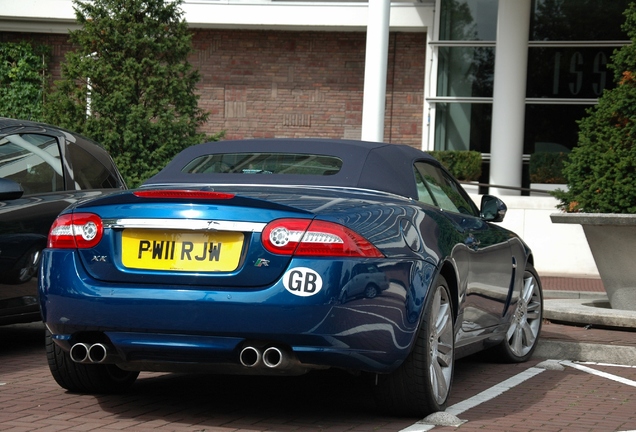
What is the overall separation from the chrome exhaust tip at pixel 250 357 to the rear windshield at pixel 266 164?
1.39 metres

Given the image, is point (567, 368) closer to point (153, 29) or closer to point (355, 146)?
point (355, 146)

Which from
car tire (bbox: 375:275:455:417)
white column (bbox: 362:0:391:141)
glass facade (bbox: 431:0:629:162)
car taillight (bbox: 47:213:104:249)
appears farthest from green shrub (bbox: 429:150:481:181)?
car taillight (bbox: 47:213:104:249)

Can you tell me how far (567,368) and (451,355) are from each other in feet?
7.23

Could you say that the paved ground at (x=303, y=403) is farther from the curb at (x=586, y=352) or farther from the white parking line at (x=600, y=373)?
the curb at (x=586, y=352)

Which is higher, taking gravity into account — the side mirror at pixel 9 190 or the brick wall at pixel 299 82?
the brick wall at pixel 299 82

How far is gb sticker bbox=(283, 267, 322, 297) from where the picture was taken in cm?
505

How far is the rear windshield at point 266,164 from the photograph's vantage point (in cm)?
631

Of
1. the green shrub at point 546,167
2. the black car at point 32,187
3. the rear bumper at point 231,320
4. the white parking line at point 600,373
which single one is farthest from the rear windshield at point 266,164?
the green shrub at point 546,167

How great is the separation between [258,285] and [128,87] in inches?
419

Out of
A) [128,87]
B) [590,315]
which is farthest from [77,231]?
[128,87]

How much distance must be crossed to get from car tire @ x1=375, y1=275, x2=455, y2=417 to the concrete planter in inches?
173

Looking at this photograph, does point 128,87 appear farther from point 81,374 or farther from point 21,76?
point 21,76

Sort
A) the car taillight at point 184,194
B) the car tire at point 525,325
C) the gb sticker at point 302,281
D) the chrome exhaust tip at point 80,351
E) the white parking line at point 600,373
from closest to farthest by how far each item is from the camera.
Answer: the gb sticker at point 302,281 → the car taillight at point 184,194 → the chrome exhaust tip at point 80,351 → the white parking line at point 600,373 → the car tire at point 525,325

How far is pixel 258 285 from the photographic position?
5.11 m
